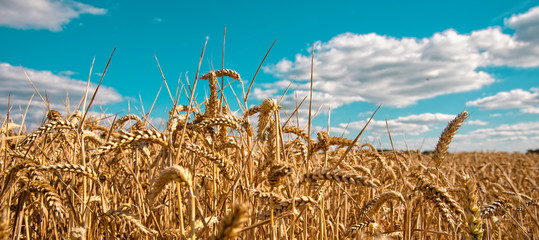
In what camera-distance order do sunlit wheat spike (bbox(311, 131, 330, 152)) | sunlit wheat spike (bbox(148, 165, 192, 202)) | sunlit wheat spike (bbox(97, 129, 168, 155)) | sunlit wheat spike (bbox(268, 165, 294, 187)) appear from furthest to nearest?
sunlit wheat spike (bbox(311, 131, 330, 152))
sunlit wheat spike (bbox(268, 165, 294, 187))
sunlit wheat spike (bbox(97, 129, 168, 155))
sunlit wheat spike (bbox(148, 165, 192, 202))

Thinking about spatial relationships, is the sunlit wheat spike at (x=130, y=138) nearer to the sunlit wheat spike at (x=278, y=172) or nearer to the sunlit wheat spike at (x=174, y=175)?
the sunlit wheat spike at (x=174, y=175)

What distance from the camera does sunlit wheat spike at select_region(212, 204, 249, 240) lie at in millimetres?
689

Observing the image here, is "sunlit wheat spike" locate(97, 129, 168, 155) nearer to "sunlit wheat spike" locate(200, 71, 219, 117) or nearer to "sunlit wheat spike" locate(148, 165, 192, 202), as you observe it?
"sunlit wheat spike" locate(148, 165, 192, 202)

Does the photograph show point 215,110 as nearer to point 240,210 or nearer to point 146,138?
point 146,138

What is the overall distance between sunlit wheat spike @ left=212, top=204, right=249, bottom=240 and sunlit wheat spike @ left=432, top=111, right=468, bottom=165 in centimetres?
171

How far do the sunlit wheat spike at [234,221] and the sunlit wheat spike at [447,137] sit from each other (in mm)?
1713

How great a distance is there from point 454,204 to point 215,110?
128 cm

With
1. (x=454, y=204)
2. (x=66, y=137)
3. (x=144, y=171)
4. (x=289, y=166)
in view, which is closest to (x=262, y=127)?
(x=289, y=166)

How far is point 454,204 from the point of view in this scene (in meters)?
1.39

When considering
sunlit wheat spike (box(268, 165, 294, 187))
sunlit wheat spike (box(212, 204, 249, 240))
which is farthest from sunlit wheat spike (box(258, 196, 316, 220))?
sunlit wheat spike (box(212, 204, 249, 240))

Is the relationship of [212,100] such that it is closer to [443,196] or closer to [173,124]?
[173,124]

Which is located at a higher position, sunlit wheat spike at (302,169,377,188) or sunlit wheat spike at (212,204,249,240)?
sunlit wheat spike at (302,169,377,188)

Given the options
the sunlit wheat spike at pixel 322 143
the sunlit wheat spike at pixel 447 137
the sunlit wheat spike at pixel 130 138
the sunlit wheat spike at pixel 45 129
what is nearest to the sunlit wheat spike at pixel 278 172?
the sunlit wheat spike at pixel 322 143

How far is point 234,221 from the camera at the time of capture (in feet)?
2.33
